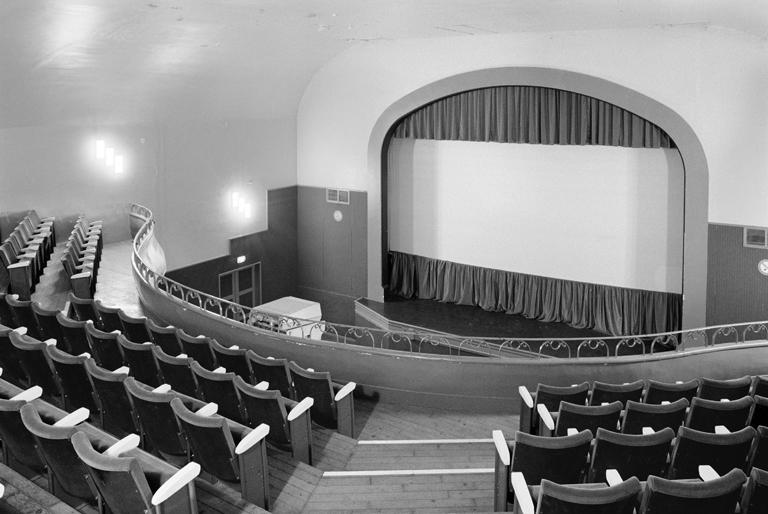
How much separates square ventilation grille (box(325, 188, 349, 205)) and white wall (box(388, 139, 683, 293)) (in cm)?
112

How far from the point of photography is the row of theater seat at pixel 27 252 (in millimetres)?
9836

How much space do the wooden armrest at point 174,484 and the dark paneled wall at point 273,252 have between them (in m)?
13.5

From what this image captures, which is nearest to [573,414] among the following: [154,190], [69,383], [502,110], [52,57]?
[69,383]

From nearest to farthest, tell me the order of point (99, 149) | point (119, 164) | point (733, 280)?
point (733, 280)
point (99, 149)
point (119, 164)

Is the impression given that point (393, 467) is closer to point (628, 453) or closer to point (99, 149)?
point (628, 453)

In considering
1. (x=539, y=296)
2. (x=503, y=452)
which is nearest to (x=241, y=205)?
(x=539, y=296)

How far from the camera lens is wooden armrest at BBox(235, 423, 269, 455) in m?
5.00

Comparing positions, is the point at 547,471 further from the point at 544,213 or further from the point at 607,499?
the point at 544,213

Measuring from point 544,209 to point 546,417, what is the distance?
10.0 meters

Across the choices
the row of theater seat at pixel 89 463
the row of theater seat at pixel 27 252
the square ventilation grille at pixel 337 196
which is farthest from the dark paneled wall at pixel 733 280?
the row of theater seat at pixel 27 252

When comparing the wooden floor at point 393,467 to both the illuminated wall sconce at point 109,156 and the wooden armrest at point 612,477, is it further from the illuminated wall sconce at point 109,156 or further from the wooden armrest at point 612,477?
the illuminated wall sconce at point 109,156

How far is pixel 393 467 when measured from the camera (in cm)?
670

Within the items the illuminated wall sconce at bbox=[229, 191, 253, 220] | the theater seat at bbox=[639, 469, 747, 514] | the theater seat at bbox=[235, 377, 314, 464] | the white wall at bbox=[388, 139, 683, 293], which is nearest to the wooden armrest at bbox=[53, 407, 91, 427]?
the theater seat at bbox=[235, 377, 314, 464]

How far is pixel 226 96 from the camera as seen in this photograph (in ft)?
54.6
